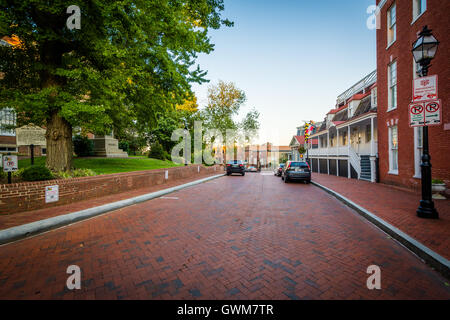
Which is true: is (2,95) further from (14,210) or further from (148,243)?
(148,243)

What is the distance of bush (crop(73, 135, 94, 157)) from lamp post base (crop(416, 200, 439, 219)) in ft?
66.9

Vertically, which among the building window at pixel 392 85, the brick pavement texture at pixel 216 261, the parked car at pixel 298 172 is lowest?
the brick pavement texture at pixel 216 261

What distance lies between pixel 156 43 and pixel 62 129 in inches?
210

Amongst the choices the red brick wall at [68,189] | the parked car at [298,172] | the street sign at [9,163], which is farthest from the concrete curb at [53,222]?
the parked car at [298,172]

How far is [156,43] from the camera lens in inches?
351

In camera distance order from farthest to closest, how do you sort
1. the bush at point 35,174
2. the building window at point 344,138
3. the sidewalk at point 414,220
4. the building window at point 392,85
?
the building window at point 344,138 < the building window at point 392,85 < the bush at point 35,174 < the sidewalk at point 414,220

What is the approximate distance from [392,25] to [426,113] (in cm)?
1080

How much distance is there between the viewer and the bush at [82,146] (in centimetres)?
1669

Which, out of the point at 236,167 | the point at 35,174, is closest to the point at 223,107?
the point at 236,167

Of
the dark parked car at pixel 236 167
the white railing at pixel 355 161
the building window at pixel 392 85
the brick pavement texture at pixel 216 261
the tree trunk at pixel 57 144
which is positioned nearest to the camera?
the brick pavement texture at pixel 216 261

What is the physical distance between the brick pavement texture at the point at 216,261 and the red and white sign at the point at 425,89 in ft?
11.9

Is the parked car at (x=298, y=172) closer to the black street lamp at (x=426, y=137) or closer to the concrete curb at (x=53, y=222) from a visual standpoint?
the black street lamp at (x=426, y=137)

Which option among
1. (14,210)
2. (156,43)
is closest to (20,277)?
(14,210)
